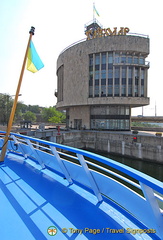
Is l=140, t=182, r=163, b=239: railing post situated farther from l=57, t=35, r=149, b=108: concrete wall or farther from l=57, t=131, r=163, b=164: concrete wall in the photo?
l=57, t=35, r=149, b=108: concrete wall

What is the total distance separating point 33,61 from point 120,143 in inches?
771

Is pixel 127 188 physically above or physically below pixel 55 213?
above

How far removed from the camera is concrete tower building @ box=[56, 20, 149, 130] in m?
26.5

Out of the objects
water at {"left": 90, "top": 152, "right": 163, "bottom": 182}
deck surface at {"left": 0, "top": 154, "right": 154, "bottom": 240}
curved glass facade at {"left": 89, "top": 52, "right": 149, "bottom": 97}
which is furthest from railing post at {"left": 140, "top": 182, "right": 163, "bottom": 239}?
curved glass facade at {"left": 89, "top": 52, "right": 149, "bottom": 97}

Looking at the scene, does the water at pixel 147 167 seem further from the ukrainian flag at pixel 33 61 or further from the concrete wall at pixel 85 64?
the ukrainian flag at pixel 33 61

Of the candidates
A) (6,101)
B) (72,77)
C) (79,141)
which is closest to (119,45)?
(72,77)

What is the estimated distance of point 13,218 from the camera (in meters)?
2.17

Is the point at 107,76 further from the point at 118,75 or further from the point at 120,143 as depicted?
the point at 120,143

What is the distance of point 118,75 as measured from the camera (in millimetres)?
27469

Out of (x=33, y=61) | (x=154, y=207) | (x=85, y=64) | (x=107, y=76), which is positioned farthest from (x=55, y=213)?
(x=85, y=64)

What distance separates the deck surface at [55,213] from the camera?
1889mm

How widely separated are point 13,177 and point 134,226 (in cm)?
315

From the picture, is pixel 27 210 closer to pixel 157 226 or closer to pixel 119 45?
pixel 157 226

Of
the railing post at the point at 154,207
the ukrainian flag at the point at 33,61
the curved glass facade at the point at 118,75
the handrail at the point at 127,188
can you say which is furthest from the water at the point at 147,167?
the ukrainian flag at the point at 33,61
